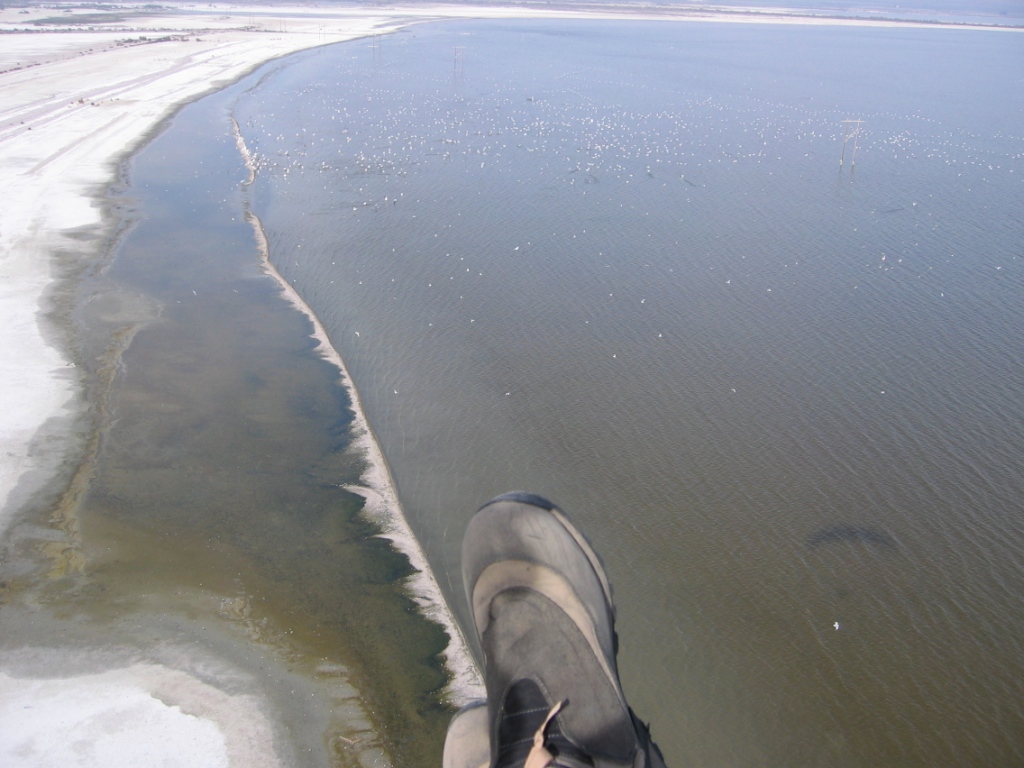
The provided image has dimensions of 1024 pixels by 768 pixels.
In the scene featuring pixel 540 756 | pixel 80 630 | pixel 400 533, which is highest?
pixel 540 756

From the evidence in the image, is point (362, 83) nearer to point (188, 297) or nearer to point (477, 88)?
point (477, 88)

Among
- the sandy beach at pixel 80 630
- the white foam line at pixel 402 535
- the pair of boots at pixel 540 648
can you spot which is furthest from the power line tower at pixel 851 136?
the pair of boots at pixel 540 648

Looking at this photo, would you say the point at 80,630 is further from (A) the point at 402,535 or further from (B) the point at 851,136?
(B) the point at 851,136

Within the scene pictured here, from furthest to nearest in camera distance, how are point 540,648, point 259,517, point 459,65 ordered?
1. point 459,65
2. point 259,517
3. point 540,648

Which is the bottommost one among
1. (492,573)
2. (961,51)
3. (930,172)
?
(961,51)

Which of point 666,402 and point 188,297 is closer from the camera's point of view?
point 666,402

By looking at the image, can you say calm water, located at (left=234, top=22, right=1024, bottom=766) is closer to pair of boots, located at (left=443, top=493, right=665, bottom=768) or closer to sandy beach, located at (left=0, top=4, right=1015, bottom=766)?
sandy beach, located at (left=0, top=4, right=1015, bottom=766)

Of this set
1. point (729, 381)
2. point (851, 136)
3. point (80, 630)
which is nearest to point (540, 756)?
point (80, 630)

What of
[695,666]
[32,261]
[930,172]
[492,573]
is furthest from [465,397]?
[930,172]
